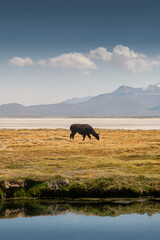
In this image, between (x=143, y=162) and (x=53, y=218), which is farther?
(x=143, y=162)

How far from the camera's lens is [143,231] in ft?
30.3

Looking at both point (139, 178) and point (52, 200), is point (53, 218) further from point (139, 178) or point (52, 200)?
point (139, 178)

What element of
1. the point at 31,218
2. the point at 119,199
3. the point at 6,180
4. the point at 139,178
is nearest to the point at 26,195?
the point at 6,180

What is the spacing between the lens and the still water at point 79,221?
8.95m

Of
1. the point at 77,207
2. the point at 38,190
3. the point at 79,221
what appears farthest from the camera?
the point at 38,190

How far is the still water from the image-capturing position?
8.95 meters

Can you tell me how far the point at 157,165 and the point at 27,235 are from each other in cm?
1059

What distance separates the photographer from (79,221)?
10.1 metres

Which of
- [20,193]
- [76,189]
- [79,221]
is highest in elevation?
[76,189]

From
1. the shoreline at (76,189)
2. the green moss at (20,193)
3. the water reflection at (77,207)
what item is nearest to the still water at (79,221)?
the water reflection at (77,207)

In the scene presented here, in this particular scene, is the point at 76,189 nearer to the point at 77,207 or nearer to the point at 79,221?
the point at 77,207

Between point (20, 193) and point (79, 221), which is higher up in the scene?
point (20, 193)

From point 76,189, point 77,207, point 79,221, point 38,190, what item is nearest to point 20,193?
point 38,190

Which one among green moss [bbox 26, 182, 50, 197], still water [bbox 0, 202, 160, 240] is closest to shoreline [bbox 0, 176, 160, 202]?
green moss [bbox 26, 182, 50, 197]
